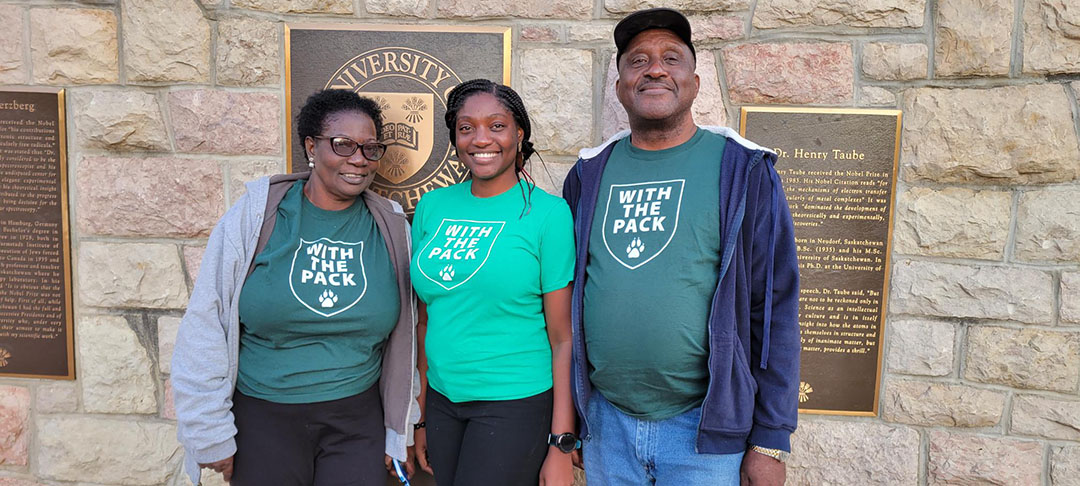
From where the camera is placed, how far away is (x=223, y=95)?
2.76 m

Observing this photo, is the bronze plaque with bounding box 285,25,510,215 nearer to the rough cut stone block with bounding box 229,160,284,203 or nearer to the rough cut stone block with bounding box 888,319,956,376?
the rough cut stone block with bounding box 229,160,284,203

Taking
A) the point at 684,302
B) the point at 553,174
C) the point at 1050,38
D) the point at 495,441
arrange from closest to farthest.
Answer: the point at 684,302 → the point at 495,441 → the point at 1050,38 → the point at 553,174

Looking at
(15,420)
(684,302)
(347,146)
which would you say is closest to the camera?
(684,302)

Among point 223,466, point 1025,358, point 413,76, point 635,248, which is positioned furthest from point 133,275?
point 1025,358

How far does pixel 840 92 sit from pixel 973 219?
82cm

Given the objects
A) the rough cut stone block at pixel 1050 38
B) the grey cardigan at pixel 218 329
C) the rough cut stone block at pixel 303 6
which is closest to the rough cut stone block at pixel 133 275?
the grey cardigan at pixel 218 329

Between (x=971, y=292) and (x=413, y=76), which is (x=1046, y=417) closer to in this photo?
(x=971, y=292)

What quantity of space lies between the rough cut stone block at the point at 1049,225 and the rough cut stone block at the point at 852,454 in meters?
0.99

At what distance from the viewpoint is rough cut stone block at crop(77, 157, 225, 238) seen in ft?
9.15

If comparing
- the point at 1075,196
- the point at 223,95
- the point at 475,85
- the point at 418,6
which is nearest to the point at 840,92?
the point at 1075,196

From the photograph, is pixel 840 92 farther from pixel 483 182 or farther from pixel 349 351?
pixel 349 351

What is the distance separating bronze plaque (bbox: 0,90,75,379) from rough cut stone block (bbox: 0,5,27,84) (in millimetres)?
87

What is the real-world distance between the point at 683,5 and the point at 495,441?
6.79ft

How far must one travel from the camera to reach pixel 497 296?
6.06 ft
